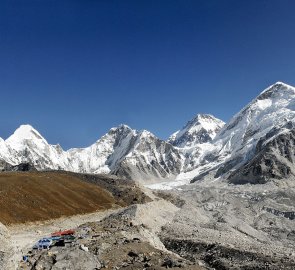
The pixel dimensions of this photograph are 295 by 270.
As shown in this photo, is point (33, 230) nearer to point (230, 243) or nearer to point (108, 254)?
point (108, 254)

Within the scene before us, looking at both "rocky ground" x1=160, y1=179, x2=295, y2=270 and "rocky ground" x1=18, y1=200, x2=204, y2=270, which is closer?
"rocky ground" x1=18, y1=200, x2=204, y2=270

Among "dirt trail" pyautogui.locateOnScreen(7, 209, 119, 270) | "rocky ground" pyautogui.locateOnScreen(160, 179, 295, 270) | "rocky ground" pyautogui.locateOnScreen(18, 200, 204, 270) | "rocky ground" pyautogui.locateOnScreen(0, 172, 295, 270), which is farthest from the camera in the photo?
"rocky ground" pyautogui.locateOnScreen(160, 179, 295, 270)

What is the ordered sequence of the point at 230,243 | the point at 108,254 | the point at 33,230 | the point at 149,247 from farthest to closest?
the point at 33,230
the point at 230,243
the point at 149,247
the point at 108,254

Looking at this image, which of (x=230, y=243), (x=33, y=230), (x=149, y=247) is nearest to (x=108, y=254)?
(x=149, y=247)

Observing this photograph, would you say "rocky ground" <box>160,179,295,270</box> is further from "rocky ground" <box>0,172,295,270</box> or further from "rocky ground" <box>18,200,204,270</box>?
"rocky ground" <box>18,200,204,270</box>

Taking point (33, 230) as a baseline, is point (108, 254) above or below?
below

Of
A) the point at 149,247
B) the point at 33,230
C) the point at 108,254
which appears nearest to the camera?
the point at 108,254

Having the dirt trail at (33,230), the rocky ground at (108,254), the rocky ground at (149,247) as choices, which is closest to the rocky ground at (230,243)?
the rocky ground at (149,247)

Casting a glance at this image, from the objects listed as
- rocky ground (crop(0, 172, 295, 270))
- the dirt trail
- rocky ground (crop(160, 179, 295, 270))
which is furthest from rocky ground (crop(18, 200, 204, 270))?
rocky ground (crop(160, 179, 295, 270))

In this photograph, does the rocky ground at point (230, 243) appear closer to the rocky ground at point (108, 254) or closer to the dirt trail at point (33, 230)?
the rocky ground at point (108, 254)
